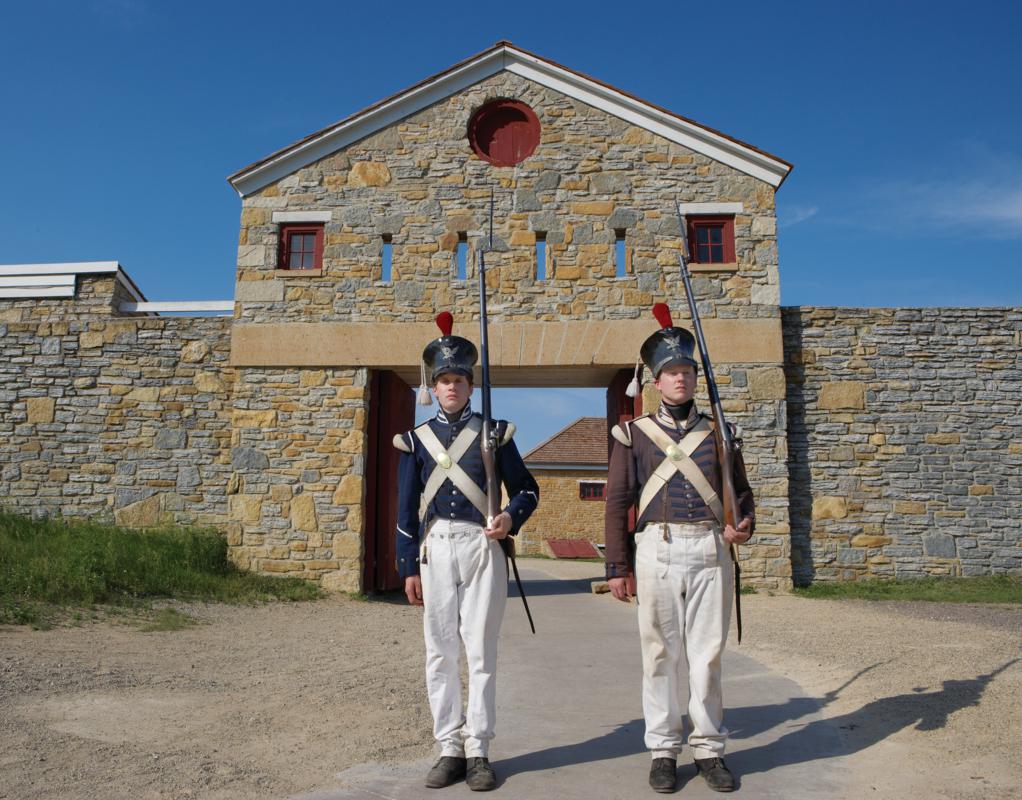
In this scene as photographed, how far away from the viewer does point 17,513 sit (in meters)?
9.06

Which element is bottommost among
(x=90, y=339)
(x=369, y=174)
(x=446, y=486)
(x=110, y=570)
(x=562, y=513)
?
(x=562, y=513)

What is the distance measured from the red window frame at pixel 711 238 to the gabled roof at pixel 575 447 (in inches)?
595

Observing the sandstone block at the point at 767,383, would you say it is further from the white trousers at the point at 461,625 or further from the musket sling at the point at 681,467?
the white trousers at the point at 461,625

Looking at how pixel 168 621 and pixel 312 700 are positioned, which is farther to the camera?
pixel 168 621

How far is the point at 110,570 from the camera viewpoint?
727 cm

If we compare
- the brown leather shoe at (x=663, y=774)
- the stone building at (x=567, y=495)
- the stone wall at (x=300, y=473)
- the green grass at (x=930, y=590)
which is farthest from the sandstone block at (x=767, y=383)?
the stone building at (x=567, y=495)

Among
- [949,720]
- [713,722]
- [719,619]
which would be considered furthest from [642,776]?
[949,720]

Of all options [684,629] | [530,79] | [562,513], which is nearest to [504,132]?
[530,79]

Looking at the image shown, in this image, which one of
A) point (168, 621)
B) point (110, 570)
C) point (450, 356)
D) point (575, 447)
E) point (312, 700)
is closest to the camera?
point (450, 356)

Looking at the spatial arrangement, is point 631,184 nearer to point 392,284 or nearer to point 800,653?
point 392,284

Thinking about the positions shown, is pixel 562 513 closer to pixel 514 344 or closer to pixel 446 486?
pixel 514 344

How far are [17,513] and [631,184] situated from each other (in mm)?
8203

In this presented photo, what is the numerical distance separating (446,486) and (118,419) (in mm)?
7372

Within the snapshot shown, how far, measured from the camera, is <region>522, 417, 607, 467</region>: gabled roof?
24484mm
